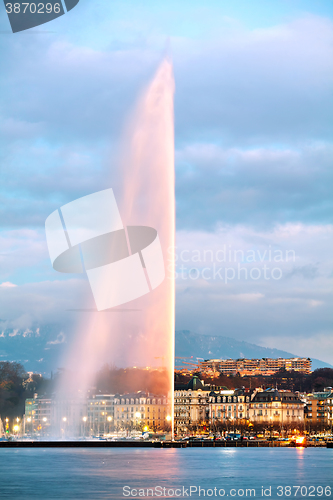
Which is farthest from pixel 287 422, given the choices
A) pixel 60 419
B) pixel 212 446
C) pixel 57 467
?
pixel 57 467

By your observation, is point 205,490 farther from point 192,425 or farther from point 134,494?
point 192,425

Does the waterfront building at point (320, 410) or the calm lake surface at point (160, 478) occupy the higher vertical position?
the calm lake surface at point (160, 478)

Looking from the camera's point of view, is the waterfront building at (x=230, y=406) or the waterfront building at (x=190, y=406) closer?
the waterfront building at (x=230, y=406)

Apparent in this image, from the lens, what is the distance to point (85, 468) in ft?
194

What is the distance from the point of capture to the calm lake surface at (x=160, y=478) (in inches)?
1644

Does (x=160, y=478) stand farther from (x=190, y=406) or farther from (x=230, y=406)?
(x=190, y=406)

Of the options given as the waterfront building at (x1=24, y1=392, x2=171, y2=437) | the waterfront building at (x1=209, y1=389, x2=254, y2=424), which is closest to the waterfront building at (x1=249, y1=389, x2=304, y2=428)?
the waterfront building at (x1=209, y1=389, x2=254, y2=424)

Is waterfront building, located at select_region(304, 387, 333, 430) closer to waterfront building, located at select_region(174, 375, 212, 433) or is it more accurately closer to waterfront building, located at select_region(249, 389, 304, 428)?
waterfront building, located at select_region(249, 389, 304, 428)

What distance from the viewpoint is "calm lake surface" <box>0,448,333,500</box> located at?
4175 cm

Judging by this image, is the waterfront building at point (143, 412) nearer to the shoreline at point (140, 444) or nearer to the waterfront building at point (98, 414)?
the waterfront building at point (98, 414)

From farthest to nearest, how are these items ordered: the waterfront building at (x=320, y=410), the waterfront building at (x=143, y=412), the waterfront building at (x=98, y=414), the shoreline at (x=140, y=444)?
1. the waterfront building at (x=320, y=410)
2. the waterfront building at (x=98, y=414)
3. the waterfront building at (x=143, y=412)
4. the shoreline at (x=140, y=444)

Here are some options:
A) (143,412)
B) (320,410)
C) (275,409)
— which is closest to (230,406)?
(275,409)

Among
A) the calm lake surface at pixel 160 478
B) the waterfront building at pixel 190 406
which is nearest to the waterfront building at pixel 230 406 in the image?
the waterfront building at pixel 190 406

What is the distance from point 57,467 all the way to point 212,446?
45912 mm
